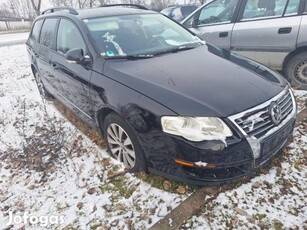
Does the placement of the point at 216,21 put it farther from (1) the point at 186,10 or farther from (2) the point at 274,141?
(1) the point at 186,10

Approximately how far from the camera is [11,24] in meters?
37.3

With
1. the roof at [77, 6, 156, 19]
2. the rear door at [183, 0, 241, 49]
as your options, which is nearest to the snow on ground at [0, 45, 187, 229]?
the roof at [77, 6, 156, 19]

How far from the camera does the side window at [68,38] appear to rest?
10.3ft

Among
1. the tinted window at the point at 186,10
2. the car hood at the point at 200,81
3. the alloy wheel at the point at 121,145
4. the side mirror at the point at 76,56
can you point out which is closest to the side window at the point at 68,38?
the side mirror at the point at 76,56

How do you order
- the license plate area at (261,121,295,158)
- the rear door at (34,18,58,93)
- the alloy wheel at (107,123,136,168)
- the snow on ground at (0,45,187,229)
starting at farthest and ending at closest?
the rear door at (34,18,58,93) < the alloy wheel at (107,123,136,168) < the snow on ground at (0,45,187,229) < the license plate area at (261,121,295,158)

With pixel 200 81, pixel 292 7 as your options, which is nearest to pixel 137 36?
pixel 200 81

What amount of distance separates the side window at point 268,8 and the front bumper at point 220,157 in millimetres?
2560

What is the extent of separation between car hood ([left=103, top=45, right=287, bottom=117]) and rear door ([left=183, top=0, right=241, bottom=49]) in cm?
201

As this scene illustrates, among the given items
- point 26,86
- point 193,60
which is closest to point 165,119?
point 193,60

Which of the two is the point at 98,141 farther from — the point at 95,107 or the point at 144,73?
the point at 144,73

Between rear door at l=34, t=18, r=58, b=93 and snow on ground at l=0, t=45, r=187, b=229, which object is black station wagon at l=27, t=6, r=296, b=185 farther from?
rear door at l=34, t=18, r=58, b=93

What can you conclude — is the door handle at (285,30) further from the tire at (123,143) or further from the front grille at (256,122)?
the tire at (123,143)

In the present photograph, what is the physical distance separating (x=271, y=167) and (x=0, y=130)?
3.96 meters

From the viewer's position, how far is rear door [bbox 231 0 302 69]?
4082 millimetres
